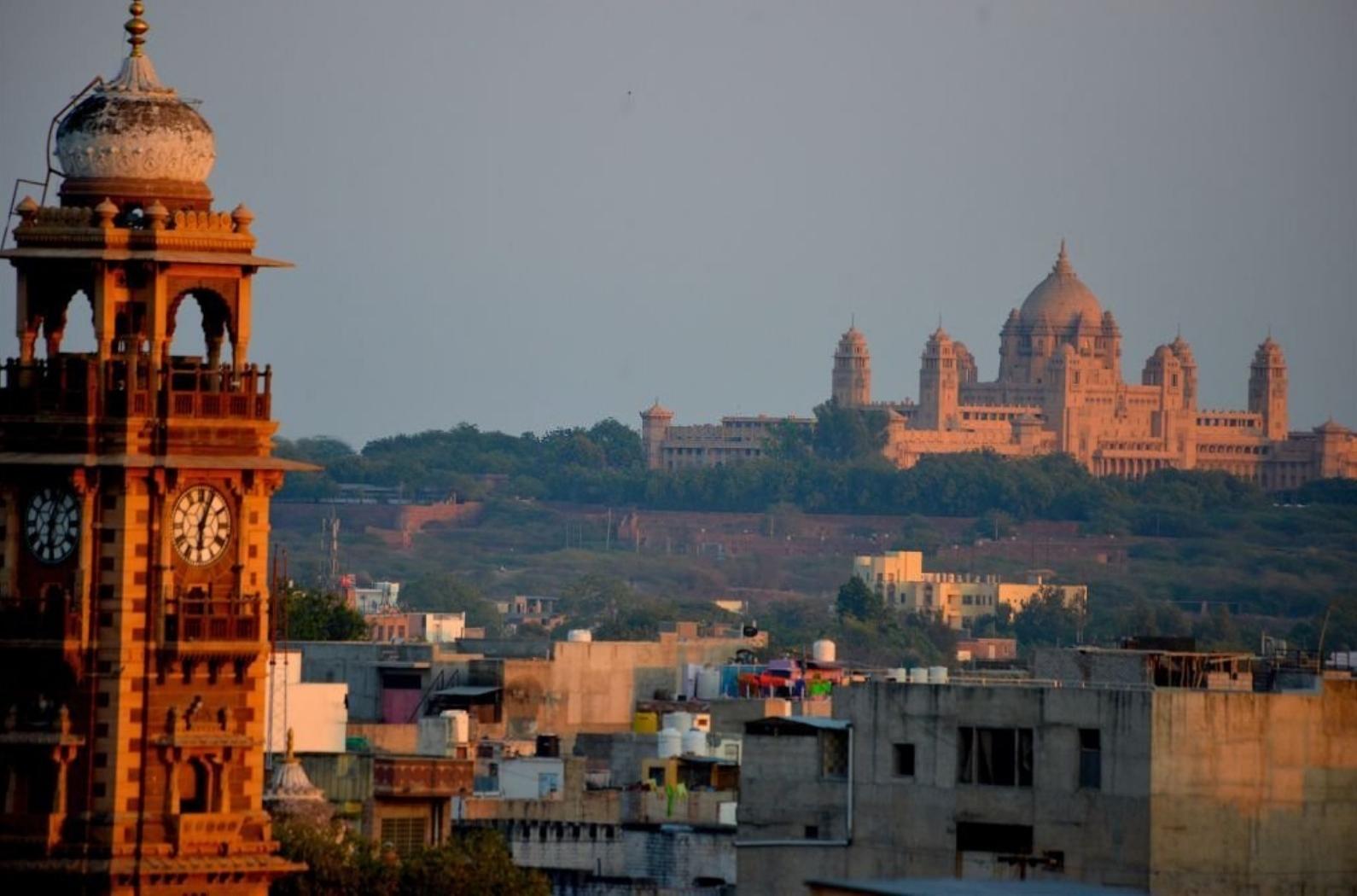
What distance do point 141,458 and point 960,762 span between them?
8553mm

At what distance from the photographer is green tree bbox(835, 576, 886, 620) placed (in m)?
151

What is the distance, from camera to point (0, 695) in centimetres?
2962

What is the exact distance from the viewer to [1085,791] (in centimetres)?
3466

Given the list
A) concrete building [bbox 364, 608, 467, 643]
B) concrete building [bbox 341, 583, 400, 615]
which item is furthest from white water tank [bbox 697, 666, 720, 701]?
concrete building [bbox 341, 583, 400, 615]

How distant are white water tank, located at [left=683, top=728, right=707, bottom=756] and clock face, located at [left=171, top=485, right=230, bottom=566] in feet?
65.3

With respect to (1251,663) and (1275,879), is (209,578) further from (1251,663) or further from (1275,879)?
(1251,663)

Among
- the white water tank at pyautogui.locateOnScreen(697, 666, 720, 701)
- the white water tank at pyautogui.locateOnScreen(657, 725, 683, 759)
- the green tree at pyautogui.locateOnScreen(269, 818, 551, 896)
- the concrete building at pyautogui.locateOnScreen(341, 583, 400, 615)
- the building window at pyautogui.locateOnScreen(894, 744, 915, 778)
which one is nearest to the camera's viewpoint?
the green tree at pyautogui.locateOnScreen(269, 818, 551, 896)

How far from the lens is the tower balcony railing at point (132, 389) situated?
96.9ft

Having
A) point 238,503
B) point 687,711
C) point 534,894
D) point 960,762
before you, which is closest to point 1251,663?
point 960,762

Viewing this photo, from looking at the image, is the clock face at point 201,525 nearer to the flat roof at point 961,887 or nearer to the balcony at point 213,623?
the balcony at point 213,623

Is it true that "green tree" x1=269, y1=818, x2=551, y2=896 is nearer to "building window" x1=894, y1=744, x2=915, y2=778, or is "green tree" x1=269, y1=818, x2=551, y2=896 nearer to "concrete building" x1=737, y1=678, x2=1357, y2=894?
"concrete building" x1=737, y1=678, x2=1357, y2=894

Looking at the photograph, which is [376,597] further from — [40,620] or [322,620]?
[40,620]

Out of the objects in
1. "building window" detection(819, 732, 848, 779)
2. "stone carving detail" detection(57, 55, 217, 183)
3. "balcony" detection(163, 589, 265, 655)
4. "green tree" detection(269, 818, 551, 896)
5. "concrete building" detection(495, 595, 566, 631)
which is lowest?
"concrete building" detection(495, 595, 566, 631)

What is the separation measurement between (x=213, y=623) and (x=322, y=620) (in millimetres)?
49235
